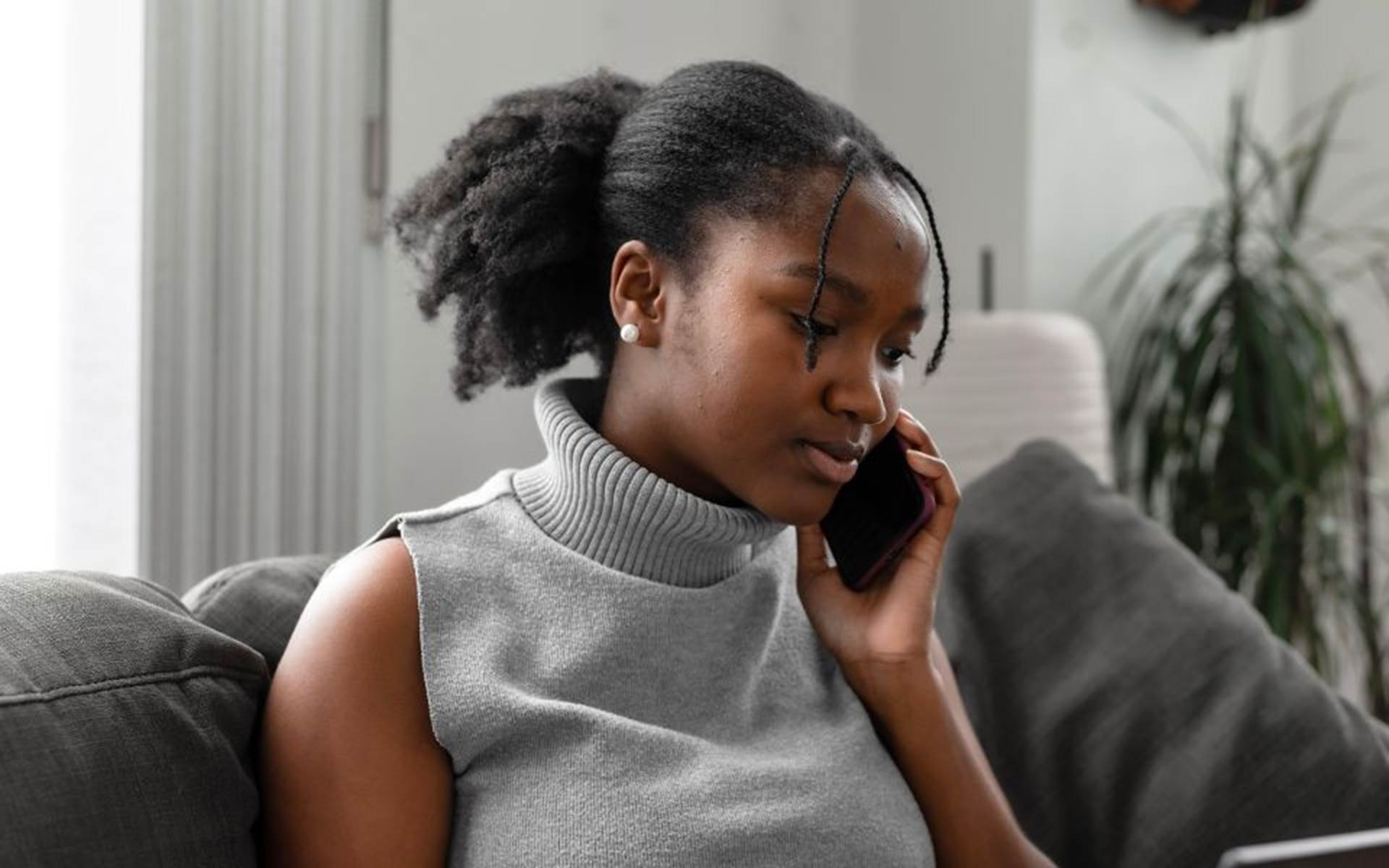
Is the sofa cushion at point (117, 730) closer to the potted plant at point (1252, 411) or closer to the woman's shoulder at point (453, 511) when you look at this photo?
the woman's shoulder at point (453, 511)

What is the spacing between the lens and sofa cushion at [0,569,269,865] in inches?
36.0

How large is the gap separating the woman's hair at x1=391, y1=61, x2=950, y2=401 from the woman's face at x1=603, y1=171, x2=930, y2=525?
1cm

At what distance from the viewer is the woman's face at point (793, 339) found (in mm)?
1134

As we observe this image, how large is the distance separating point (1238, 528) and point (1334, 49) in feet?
4.14

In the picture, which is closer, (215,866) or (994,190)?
(215,866)

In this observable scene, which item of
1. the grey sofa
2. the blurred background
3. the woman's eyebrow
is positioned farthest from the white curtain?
the woman's eyebrow

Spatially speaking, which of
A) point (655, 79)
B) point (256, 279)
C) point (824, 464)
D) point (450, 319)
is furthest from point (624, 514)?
point (655, 79)

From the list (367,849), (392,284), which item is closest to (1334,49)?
(392,284)

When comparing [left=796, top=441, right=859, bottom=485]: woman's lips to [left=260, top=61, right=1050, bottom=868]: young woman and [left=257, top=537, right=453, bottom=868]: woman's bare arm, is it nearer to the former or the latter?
[left=260, top=61, right=1050, bottom=868]: young woman

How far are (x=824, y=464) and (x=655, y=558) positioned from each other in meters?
0.17

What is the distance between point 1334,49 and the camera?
3.43 metres

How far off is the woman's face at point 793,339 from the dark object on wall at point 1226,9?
2.08m

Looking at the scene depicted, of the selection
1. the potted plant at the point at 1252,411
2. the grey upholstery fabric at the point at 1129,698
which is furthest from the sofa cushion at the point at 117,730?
the potted plant at the point at 1252,411

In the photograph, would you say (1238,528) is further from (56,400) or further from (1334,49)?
(56,400)
